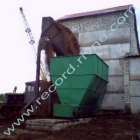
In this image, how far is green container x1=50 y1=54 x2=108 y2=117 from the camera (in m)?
8.34

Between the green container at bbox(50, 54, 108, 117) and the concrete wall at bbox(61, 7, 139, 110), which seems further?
the concrete wall at bbox(61, 7, 139, 110)

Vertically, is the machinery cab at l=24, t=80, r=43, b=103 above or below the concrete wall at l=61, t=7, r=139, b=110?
below

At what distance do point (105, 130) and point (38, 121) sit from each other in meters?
2.37

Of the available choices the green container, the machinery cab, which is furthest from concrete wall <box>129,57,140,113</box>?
the machinery cab

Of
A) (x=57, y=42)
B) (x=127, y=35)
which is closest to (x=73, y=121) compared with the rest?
(x=57, y=42)

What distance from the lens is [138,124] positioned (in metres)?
8.54

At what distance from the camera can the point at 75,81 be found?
28.1ft

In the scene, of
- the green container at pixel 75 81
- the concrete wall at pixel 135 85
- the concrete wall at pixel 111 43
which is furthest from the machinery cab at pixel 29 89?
the concrete wall at pixel 135 85

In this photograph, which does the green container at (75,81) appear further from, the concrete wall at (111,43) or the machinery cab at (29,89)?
the concrete wall at (111,43)

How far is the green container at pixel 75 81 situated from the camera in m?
8.34

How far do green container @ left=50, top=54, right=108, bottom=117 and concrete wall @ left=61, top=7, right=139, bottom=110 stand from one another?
4.60 meters

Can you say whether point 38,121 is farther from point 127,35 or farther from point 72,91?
point 127,35

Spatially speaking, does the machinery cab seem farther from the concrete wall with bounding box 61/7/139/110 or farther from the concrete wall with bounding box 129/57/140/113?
the concrete wall with bounding box 129/57/140/113

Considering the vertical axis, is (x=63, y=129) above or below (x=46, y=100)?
below
